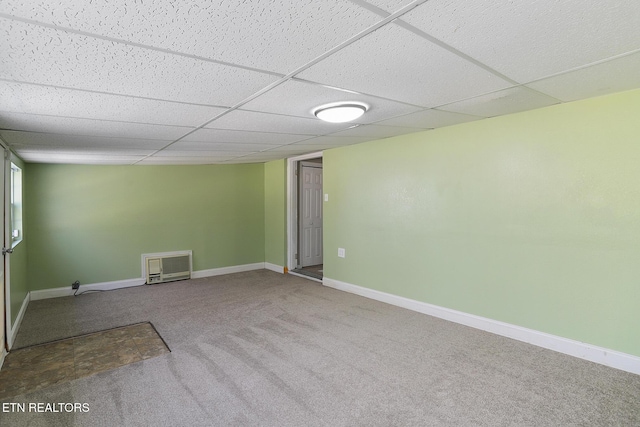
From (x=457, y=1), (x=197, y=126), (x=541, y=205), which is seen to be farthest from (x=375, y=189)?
(x=457, y=1)

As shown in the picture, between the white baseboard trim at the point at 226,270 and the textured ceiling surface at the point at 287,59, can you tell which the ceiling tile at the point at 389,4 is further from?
the white baseboard trim at the point at 226,270

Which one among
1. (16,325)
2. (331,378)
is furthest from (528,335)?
(16,325)

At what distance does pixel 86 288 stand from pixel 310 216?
379 cm

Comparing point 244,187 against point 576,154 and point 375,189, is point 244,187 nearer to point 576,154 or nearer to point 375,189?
point 375,189

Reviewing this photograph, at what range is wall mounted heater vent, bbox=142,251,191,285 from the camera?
5285 millimetres

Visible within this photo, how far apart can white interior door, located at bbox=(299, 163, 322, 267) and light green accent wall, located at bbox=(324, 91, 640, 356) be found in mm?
2010

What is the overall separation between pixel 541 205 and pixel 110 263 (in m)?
5.69

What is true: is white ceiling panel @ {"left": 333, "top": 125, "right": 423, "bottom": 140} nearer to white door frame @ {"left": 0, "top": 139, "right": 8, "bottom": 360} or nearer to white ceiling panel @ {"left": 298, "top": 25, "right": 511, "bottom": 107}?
white ceiling panel @ {"left": 298, "top": 25, "right": 511, "bottom": 107}

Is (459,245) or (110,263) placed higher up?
(459,245)

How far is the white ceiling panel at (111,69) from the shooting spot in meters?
1.25

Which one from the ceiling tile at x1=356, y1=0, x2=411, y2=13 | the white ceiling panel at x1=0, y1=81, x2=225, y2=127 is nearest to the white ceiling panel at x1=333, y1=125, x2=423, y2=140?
the white ceiling panel at x1=0, y1=81, x2=225, y2=127

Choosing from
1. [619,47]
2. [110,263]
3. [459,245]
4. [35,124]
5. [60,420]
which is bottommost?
[60,420]

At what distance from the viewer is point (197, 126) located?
9.08 feet

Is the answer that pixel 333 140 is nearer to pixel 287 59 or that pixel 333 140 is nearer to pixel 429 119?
pixel 429 119
